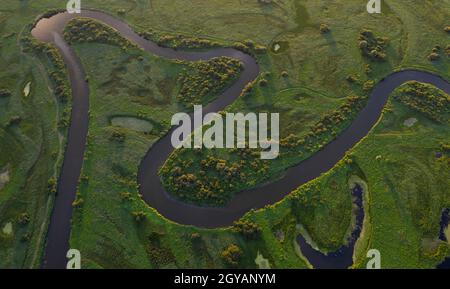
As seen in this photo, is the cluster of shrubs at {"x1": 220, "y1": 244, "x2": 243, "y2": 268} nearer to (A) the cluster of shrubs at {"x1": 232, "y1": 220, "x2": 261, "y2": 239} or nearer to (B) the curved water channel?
(A) the cluster of shrubs at {"x1": 232, "y1": 220, "x2": 261, "y2": 239}

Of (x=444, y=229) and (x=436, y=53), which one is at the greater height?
(x=436, y=53)

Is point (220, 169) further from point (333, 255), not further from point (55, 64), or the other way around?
point (55, 64)

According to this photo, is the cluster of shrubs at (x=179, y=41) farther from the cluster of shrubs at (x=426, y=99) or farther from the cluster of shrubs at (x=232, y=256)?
the cluster of shrubs at (x=232, y=256)

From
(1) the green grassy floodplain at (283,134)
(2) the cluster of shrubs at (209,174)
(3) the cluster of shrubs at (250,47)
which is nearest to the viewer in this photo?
(1) the green grassy floodplain at (283,134)

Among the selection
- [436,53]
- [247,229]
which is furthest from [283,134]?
[436,53]

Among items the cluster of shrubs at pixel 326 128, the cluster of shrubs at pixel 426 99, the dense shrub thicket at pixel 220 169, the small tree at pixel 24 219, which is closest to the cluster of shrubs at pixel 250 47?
the cluster of shrubs at pixel 326 128

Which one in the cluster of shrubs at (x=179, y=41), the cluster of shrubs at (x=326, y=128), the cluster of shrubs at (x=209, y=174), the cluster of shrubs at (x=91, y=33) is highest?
the cluster of shrubs at (x=91, y=33)
